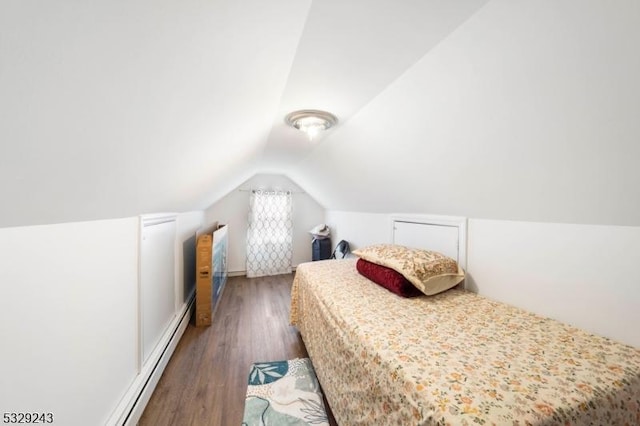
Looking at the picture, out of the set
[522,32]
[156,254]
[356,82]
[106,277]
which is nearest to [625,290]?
[522,32]

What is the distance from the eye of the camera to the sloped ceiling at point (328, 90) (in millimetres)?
514

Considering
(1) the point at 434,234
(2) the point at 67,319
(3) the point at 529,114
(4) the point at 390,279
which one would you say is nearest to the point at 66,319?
(2) the point at 67,319

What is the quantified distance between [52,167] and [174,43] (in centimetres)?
50

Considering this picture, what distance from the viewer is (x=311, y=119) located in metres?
1.67

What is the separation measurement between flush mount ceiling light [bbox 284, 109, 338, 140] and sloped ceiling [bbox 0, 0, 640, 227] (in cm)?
9

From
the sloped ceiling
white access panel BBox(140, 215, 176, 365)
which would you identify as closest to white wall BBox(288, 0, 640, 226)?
the sloped ceiling

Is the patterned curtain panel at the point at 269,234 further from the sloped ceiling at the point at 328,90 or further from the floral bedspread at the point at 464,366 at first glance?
the floral bedspread at the point at 464,366

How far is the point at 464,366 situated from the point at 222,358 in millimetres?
1919

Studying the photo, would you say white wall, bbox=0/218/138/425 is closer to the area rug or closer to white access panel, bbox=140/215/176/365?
white access panel, bbox=140/215/176/365

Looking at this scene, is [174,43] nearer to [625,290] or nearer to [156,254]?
[156,254]

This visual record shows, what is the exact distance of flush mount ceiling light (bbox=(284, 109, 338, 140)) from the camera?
5.34ft

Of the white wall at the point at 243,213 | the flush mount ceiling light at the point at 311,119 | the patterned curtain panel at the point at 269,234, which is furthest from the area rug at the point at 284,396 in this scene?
the white wall at the point at 243,213

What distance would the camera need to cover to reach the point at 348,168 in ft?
7.82

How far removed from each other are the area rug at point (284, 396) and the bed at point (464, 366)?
0.24 meters
